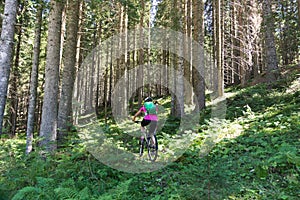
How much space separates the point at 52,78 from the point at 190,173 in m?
5.85

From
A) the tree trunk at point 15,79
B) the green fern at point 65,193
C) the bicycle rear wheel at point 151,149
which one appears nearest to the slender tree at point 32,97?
the tree trunk at point 15,79

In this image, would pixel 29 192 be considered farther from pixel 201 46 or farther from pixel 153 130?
pixel 201 46

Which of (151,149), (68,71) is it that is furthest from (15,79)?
(151,149)

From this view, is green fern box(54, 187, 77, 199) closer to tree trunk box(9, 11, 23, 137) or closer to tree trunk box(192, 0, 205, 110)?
tree trunk box(9, 11, 23, 137)

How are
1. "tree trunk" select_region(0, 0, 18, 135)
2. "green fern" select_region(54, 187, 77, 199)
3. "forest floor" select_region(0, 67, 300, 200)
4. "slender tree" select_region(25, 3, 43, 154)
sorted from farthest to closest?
"slender tree" select_region(25, 3, 43, 154) → "tree trunk" select_region(0, 0, 18, 135) → "forest floor" select_region(0, 67, 300, 200) → "green fern" select_region(54, 187, 77, 199)

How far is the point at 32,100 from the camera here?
1033 centimetres

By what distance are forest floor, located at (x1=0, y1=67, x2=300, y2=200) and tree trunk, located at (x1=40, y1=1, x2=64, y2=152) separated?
165 cm

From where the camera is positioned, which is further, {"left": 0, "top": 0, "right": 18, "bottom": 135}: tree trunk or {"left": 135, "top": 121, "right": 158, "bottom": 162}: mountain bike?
{"left": 135, "top": 121, "right": 158, "bottom": 162}: mountain bike

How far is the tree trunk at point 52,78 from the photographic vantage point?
881 centimetres

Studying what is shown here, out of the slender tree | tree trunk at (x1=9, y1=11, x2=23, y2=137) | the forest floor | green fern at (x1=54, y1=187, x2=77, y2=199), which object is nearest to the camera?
green fern at (x1=54, y1=187, x2=77, y2=199)

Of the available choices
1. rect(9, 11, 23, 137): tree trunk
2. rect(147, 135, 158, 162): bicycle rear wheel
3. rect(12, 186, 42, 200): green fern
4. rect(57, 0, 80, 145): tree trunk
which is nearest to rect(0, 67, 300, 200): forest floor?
rect(12, 186, 42, 200): green fern

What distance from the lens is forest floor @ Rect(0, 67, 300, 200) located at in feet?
16.4

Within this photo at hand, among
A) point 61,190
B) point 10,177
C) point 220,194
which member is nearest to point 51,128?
point 10,177

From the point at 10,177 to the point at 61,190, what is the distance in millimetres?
2492
